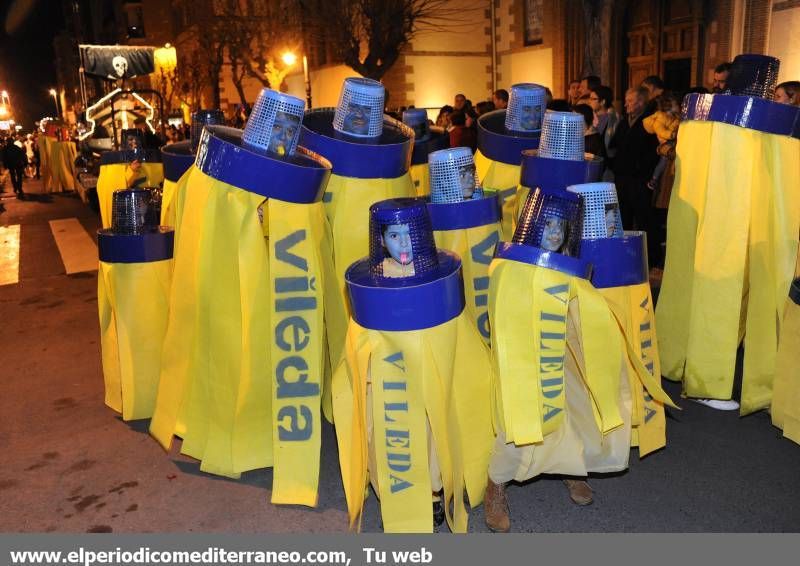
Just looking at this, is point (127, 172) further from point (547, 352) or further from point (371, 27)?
point (371, 27)

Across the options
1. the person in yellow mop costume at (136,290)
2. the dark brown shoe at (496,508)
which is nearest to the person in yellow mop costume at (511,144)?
the dark brown shoe at (496,508)

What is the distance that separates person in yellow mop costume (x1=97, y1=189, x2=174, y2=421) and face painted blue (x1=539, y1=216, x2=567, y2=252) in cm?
235

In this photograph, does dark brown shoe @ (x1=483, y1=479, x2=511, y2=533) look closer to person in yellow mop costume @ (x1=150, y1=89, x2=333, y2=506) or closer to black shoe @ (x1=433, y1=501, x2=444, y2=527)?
black shoe @ (x1=433, y1=501, x2=444, y2=527)

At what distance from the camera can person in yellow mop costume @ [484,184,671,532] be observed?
9.51ft

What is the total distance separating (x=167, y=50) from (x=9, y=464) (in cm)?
1468

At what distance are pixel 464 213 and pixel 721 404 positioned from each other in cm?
188

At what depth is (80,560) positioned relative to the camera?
112 inches

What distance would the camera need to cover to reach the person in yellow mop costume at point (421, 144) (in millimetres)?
5430

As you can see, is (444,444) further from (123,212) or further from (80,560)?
(123,212)

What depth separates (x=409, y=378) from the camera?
2.82 meters

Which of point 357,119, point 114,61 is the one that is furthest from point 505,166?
point 114,61

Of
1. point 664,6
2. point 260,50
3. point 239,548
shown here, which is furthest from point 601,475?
point 260,50

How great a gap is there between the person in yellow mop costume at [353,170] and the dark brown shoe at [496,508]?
111 centimetres

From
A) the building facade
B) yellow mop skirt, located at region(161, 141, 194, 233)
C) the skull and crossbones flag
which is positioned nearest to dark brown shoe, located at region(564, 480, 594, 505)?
yellow mop skirt, located at region(161, 141, 194, 233)
